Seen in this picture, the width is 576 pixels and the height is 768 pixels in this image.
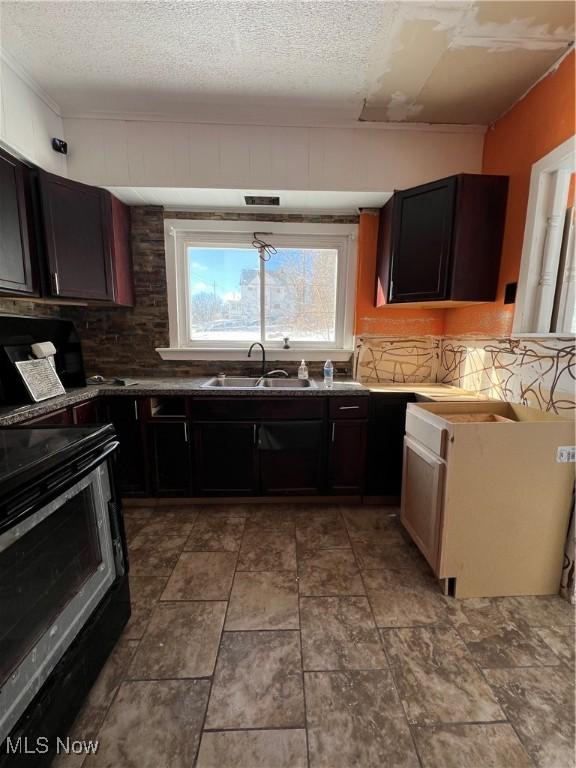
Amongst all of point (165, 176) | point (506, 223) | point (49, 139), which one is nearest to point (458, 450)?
point (506, 223)

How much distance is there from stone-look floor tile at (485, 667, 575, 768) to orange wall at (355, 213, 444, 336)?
2157 mm

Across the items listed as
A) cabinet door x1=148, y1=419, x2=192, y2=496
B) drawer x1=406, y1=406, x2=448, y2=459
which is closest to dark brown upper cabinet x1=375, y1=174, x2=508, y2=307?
drawer x1=406, y1=406, x2=448, y2=459

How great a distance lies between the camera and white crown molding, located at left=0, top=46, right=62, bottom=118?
1726 millimetres

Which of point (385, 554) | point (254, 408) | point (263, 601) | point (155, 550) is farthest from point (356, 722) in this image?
point (254, 408)

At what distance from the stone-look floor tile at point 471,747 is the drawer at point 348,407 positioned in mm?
1535

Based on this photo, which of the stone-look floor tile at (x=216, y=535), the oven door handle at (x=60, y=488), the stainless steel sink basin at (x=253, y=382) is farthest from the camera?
the stainless steel sink basin at (x=253, y=382)

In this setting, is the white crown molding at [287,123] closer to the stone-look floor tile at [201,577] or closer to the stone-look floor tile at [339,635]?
the stone-look floor tile at [201,577]

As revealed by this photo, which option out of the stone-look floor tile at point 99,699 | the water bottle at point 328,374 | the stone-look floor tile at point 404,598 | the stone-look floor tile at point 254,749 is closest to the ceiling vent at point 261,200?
the water bottle at point 328,374

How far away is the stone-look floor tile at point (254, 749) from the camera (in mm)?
983

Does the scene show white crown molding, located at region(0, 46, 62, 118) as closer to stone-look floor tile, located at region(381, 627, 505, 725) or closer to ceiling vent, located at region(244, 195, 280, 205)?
ceiling vent, located at region(244, 195, 280, 205)

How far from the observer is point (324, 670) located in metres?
1.25

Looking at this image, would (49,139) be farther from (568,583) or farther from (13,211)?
(568,583)

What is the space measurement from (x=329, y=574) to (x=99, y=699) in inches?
42.7

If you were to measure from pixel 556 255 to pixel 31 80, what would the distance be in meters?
3.18
